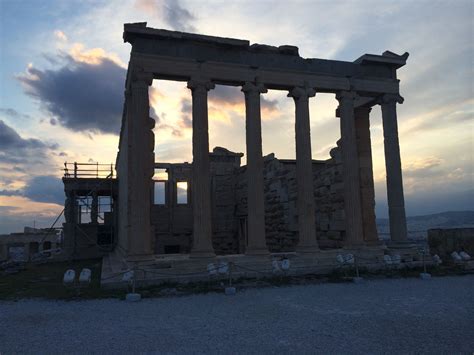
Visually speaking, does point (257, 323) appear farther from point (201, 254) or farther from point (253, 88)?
point (253, 88)

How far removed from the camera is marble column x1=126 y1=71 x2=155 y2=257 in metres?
13.9

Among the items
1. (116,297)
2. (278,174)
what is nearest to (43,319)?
(116,297)

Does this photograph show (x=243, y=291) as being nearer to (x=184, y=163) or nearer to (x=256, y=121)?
(x=256, y=121)

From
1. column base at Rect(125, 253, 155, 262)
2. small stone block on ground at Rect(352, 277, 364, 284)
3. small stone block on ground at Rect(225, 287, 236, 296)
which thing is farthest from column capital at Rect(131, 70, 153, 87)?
small stone block on ground at Rect(352, 277, 364, 284)

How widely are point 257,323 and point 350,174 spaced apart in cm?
998

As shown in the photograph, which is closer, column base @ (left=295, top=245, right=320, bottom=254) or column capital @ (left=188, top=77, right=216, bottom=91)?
column capital @ (left=188, top=77, right=216, bottom=91)

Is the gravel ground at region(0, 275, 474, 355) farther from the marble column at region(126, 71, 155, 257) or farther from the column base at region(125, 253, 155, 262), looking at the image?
the marble column at region(126, 71, 155, 257)

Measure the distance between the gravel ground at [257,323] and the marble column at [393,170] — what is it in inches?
217

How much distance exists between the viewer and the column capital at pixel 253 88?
51.7 ft

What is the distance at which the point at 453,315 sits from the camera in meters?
8.75

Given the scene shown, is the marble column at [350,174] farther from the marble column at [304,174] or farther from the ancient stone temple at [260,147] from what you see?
the marble column at [304,174]

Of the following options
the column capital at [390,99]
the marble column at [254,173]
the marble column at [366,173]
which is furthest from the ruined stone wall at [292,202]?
the marble column at [254,173]

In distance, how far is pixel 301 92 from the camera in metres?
16.5

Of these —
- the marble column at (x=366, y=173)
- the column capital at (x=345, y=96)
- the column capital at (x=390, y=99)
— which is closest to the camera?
the column capital at (x=345, y=96)
